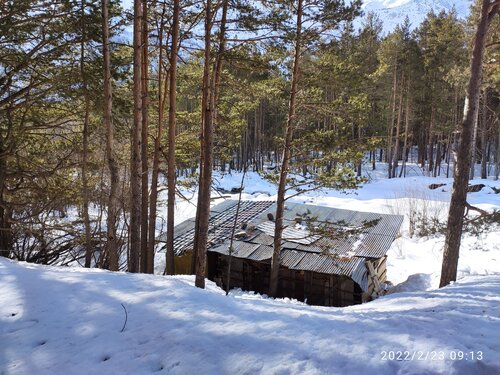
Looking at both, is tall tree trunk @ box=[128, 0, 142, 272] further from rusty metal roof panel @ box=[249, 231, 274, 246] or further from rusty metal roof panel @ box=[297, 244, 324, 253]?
rusty metal roof panel @ box=[297, 244, 324, 253]

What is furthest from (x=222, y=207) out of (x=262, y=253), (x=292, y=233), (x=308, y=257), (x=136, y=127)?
(x=136, y=127)

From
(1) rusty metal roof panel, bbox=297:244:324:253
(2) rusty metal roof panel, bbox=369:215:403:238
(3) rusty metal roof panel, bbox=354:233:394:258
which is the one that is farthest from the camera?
(2) rusty metal roof panel, bbox=369:215:403:238

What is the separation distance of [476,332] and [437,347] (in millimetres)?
742

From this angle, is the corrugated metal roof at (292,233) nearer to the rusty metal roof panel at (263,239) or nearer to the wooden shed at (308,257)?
the wooden shed at (308,257)

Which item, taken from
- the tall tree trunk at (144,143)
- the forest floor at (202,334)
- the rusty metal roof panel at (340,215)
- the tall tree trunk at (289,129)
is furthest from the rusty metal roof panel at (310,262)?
the forest floor at (202,334)

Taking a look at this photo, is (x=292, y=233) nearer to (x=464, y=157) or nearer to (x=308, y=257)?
(x=308, y=257)

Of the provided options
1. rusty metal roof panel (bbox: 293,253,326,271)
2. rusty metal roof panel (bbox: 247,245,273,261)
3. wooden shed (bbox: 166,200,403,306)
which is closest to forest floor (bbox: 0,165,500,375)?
wooden shed (bbox: 166,200,403,306)

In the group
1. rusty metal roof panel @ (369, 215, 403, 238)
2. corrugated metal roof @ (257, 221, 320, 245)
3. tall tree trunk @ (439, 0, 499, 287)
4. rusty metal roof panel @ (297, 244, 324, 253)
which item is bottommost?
rusty metal roof panel @ (297, 244, 324, 253)

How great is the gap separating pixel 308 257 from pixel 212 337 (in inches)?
357

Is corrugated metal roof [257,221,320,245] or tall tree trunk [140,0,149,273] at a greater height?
tall tree trunk [140,0,149,273]

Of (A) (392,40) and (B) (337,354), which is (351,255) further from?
(A) (392,40)

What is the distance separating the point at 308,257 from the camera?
473 inches

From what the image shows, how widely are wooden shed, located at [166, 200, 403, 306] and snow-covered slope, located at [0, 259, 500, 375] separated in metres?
6.36

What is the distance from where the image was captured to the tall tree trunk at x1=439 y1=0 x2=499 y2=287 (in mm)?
6981
